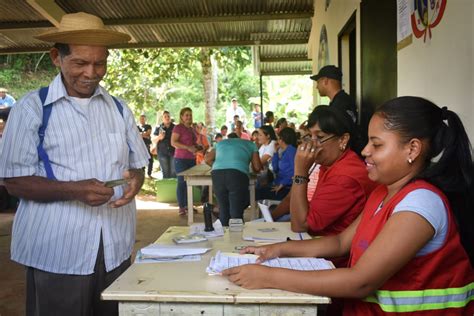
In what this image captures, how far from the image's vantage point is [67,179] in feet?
6.37

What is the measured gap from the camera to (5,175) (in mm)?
1869

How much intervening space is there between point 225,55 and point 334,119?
10.8 m

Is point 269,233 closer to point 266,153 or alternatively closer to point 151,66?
point 266,153

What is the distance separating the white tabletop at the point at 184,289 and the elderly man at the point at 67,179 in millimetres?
279

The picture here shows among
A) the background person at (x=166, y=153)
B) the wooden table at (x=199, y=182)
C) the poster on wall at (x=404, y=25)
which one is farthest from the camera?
the background person at (x=166, y=153)

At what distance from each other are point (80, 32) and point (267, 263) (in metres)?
1.15

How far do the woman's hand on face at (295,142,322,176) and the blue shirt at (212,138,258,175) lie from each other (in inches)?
115

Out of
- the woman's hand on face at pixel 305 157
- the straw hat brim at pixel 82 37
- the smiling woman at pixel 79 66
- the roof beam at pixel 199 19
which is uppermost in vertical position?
the roof beam at pixel 199 19

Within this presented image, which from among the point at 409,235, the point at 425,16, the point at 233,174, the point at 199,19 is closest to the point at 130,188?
the point at 409,235

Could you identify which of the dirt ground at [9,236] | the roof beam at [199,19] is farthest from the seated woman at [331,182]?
the roof beam at [199,19]

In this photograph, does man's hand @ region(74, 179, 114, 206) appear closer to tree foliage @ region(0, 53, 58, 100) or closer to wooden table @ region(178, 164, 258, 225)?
wooden table @ region(178, 164, 258, 225)

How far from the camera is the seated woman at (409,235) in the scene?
1.52 metres

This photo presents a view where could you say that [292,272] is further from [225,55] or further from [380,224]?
[225,55]

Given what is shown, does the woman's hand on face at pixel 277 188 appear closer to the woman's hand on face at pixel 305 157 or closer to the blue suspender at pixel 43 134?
the woman's hand on face at pixel 305 157
